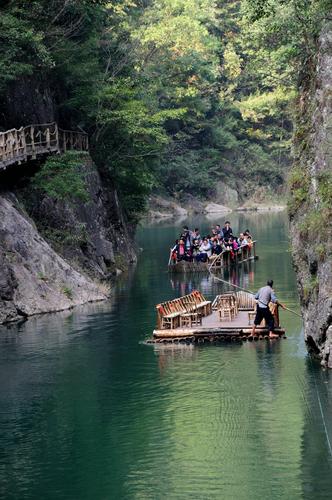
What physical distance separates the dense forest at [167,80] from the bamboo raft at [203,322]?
23.7 feet

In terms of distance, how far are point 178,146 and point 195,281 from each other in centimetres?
5584

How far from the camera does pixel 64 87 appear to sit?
5272 centimetres

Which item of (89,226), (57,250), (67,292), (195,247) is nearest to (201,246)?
(195,247)

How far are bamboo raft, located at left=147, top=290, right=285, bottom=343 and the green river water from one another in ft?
1.84

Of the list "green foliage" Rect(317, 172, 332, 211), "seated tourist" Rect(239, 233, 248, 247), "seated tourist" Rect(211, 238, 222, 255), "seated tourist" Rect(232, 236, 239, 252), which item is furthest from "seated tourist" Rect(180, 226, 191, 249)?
"green foliage" Rect(317, 172, 332, 211)

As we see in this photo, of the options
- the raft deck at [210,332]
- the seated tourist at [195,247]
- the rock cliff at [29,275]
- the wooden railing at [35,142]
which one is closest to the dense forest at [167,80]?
the wooden railing at [35,142]

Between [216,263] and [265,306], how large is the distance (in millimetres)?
23102

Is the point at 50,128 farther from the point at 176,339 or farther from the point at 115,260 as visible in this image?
the point at 176,339

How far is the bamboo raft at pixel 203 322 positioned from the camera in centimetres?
3156

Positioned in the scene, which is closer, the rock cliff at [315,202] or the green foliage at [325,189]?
the rock cliff at [315,202]

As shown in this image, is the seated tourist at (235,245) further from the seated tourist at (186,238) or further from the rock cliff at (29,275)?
the rock cliff at (29,275)

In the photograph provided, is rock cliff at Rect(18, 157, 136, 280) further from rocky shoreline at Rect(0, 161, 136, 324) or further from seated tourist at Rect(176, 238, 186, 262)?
seated tourist at Rect(176, 238, 186, 262)

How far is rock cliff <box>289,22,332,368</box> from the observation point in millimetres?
26516

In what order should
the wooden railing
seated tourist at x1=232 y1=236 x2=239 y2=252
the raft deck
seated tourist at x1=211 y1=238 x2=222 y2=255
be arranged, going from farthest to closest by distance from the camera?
seated tourist at x1=232 y1=236 x2=239 y2=252
seated tourist at x1=211 y1=238 x2=222 y2=255
the wooden railing
the raft deck
